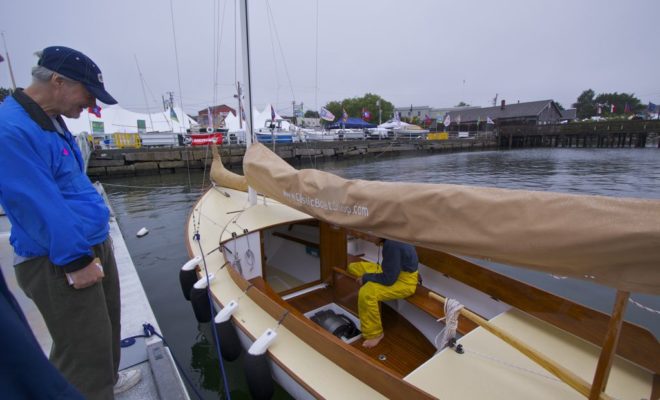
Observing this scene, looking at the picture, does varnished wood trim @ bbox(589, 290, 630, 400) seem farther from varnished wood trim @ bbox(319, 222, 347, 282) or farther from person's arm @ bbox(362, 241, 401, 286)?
varnished wood trim @ bbox(319, 222, 347, 282)

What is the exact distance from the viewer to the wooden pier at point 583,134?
35875 millimetres

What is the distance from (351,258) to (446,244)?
8.56ft

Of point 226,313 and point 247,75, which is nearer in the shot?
point 226,313

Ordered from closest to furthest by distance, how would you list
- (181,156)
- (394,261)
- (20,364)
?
(20,364) < (394,261) < (181,156)

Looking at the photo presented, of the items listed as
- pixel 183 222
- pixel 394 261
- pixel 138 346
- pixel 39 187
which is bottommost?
pixel 183 222

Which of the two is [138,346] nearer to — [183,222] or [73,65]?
[73,65]

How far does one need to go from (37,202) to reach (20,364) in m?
0.95

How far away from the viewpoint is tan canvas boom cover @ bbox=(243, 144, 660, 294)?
1265 mm

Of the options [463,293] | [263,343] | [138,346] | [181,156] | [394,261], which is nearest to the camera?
[263,343]

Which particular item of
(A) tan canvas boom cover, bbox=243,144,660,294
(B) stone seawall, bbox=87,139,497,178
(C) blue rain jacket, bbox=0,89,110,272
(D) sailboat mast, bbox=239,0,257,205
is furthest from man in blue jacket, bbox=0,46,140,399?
(B) stone seawall, bbox=87,139,497,178

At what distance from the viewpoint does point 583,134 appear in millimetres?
39312

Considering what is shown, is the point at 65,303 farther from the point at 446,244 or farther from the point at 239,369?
the point at 239,369

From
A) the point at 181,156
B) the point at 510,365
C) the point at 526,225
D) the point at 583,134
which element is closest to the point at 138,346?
the point at 510,365

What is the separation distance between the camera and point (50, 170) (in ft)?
4.89
